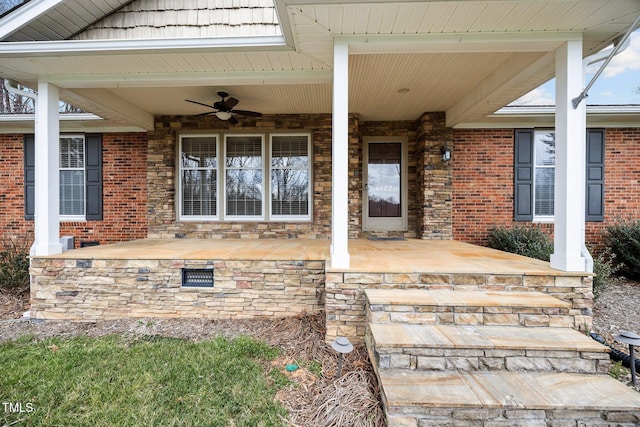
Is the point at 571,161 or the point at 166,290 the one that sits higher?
the point at 571,161

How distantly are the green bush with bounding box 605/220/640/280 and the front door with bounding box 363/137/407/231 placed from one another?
380 centimetres

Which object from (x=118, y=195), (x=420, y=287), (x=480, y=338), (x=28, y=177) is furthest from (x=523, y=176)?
(x=28, y=177)

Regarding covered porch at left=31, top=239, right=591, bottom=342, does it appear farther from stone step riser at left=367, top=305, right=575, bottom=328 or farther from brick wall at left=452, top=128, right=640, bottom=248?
brick wall at left=452, top=128, right=640, bottom=248

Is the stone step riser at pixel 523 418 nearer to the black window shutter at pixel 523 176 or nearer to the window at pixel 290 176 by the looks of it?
the window at pixel 290 176

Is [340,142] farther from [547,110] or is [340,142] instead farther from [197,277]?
[547,110]

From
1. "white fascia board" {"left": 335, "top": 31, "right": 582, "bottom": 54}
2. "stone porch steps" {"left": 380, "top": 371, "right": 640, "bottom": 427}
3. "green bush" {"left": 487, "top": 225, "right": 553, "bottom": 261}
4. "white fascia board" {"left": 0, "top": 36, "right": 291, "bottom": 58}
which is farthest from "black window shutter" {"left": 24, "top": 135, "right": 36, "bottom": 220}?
"green bush" {"left": 487, "top": 225, "right": 553, "bottom": 261}

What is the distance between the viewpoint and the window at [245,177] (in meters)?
5.77

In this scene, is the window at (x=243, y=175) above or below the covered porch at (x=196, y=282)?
above

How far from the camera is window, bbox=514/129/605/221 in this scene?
18.5 ft

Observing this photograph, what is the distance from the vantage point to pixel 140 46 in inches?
125

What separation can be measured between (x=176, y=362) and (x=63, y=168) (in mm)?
5686

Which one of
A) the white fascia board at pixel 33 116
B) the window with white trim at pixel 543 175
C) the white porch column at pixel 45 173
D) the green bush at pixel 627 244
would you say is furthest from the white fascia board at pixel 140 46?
the green bush at pixel 627 244

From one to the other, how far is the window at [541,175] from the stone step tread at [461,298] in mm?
3806

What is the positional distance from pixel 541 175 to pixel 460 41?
4261mm
